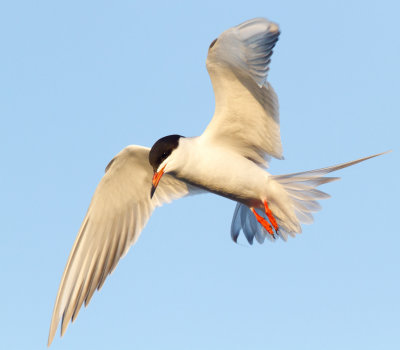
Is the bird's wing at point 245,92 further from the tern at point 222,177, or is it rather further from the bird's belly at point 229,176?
the bird's belly at point 229,176

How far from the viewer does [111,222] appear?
30.0ft

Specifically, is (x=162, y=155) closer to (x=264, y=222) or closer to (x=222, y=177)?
(x=222, y=177)

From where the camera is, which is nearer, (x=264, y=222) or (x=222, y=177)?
(x=222, y=177)

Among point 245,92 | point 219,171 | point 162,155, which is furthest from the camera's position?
point 219,171

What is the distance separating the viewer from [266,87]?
7734 mm

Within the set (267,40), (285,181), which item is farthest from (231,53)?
(285,181)

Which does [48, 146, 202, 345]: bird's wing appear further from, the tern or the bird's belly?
the bird's belly

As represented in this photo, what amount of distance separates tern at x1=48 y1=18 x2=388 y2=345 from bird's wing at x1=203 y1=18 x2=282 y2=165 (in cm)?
1

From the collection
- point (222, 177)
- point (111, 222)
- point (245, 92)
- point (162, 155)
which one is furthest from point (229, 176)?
point (111, 222)

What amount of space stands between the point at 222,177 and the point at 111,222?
1900 millimetres

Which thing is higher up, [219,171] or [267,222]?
[219,171]

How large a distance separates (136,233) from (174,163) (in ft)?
5.61

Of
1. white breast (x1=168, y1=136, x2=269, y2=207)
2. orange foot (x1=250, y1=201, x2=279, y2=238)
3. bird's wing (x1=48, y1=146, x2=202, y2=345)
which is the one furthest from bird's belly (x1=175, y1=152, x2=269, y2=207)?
bird's wing (x1=48, y1=146, x2=202, y2=345)

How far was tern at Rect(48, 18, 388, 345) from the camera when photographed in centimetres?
751
